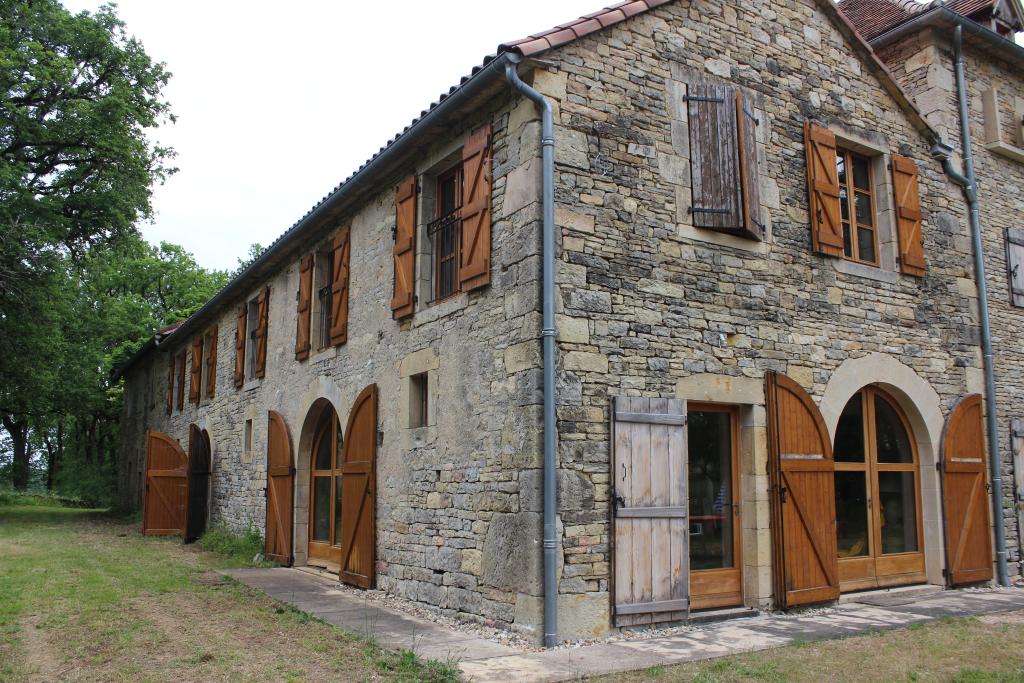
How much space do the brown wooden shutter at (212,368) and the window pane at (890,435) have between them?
11602 millimetres

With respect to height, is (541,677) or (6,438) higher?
(6,438)

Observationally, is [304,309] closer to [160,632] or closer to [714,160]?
[160,632]

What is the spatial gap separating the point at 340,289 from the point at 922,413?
673 centimetres

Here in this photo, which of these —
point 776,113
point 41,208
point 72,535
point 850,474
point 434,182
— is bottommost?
point 72,535

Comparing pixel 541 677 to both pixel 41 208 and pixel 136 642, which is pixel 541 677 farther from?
pixel 41 208

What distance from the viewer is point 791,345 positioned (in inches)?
307

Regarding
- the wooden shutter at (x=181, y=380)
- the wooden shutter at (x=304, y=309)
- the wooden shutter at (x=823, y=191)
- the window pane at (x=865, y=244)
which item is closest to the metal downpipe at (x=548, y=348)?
the wooden shutter at (x=823, y=191)

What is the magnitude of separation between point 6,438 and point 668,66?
3921 cm

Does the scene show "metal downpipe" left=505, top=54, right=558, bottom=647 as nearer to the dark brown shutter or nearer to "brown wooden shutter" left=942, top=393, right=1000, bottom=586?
the dark brown shutter

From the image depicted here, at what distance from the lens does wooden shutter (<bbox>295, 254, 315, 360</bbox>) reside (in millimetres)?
11141

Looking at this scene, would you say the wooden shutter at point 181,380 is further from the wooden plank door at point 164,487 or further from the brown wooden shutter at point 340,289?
the brown wooden shutter at point 340,289

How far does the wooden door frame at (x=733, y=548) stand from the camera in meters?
7.10

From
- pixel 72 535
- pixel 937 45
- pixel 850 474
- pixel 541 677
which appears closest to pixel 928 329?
pixel 850 474

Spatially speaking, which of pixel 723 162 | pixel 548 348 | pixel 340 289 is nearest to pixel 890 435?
pixel 723 162
